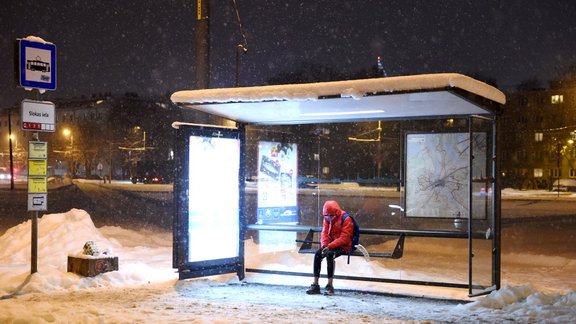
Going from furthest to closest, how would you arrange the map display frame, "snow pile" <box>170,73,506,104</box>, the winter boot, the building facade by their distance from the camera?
the building facade < the map display frame < the winter boot < "snow pile" <box>170,73,506,104</box>

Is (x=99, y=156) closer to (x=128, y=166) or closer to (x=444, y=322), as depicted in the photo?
(x=128, y=166)

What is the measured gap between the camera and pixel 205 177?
9.31 meters

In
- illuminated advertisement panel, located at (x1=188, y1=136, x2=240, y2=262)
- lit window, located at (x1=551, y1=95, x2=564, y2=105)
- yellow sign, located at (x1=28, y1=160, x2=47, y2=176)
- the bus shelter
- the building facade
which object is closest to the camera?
the bus shelter

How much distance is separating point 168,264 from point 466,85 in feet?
20.7

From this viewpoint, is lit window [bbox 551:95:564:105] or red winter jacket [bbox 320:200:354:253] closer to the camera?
red winter jacket [bbox 320:200:354:253]

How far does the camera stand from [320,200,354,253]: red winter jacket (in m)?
8.68

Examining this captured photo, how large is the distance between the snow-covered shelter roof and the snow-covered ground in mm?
2448

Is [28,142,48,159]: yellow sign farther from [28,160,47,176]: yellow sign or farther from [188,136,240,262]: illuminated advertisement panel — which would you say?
[188,136,240,262]: illuminated advertisement panel

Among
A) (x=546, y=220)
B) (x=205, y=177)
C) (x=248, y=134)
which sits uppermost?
(x=248, y=134)

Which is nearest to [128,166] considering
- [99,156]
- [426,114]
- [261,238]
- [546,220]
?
[99,156]

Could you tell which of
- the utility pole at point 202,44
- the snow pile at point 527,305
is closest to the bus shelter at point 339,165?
the utility pole at point 202,44

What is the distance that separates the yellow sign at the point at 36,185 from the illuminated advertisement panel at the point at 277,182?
3852 mm

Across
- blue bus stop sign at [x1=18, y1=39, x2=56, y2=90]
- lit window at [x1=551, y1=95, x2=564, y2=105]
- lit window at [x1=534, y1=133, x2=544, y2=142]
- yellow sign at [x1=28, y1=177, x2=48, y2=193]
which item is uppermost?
lit window at [x1=551, y1=95, x2=564, y2=105]

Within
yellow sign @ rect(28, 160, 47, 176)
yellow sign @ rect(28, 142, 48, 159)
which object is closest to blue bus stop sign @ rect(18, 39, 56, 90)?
yellow sign @ rect(28, 142, 48, 159)
